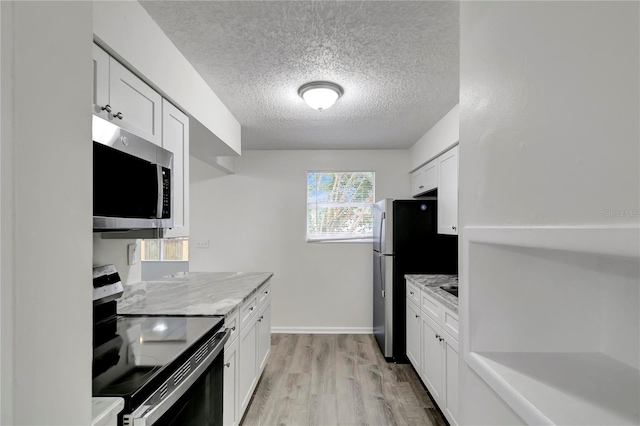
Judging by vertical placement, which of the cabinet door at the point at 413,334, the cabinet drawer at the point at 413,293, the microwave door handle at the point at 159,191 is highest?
the microwave door handle at the point at 159,191

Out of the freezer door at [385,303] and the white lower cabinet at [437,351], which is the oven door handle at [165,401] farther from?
the freezer door at [385,303]

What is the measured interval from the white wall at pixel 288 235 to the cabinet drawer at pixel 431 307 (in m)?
1.46

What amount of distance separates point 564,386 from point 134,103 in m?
1.77

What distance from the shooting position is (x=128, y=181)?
133 cm

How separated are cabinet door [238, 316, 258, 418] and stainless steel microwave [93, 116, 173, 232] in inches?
38.1

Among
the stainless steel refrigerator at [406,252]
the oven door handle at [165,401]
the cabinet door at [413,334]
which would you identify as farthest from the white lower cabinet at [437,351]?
the oven door handle at [165,401]

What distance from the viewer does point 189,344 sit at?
4.20 ft

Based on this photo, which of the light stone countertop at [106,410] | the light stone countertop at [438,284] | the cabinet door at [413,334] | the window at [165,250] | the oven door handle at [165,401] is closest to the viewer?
the light stone countertop at [106,410]

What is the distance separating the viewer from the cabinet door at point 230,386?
1.73m

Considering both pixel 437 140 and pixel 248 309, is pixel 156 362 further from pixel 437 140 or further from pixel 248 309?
pixel 437 140

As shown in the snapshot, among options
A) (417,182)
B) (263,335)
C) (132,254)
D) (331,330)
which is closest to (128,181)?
(132,254)

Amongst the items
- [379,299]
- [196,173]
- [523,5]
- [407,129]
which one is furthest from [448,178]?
[196,173]

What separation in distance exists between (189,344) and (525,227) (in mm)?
1248

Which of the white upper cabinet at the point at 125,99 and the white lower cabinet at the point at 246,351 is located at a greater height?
the white upper cabinet at the point at 125,99
